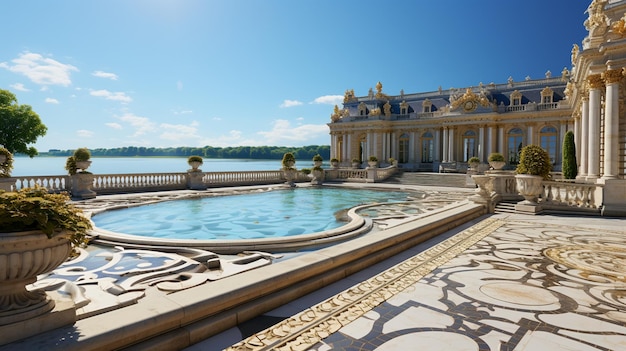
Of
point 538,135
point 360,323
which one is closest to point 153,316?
point 360,323

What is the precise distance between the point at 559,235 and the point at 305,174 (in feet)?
69.1

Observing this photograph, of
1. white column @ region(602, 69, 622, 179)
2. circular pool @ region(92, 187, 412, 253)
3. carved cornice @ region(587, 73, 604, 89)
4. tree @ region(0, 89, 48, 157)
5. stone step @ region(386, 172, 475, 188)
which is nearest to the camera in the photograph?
circular pool @ region(92, 187, 412, 253)

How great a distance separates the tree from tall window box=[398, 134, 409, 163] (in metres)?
37.5

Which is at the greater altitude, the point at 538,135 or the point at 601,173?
the point at 538,135

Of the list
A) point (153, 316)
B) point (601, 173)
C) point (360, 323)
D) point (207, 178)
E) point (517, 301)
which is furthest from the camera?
point (207, 178)

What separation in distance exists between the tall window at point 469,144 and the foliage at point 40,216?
40.5 m

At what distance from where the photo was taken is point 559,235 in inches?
346

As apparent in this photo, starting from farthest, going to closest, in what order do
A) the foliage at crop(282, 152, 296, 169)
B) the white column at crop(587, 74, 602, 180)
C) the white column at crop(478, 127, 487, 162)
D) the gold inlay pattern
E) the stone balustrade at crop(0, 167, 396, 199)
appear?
the white column at crop(478, 127, 487, 162)
the foliage at crop(282, 152, 296, 169)
the stone balustrade at crop(0, 167, 396, 199)
the white column at crop(587, 74, 602, 180)
the gold inlay pattern

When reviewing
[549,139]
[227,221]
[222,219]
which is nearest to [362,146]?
[549,139]

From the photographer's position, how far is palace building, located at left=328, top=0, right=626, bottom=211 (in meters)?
13.2

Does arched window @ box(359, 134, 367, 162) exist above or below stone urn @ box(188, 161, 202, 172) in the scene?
above

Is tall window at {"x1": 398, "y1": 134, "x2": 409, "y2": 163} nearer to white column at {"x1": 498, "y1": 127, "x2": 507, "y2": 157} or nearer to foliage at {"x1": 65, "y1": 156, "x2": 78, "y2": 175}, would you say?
white column at {"x1": 498, "y1": 127, "x2": 507, "y2": 157}

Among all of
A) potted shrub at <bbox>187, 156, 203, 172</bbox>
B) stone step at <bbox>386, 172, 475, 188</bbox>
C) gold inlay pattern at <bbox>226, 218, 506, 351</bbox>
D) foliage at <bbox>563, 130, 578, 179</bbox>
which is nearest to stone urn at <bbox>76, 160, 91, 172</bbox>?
potted shrub at <bbox>187, 156, 203, 172</bbox>

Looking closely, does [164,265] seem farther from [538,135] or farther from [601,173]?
[538,135]
